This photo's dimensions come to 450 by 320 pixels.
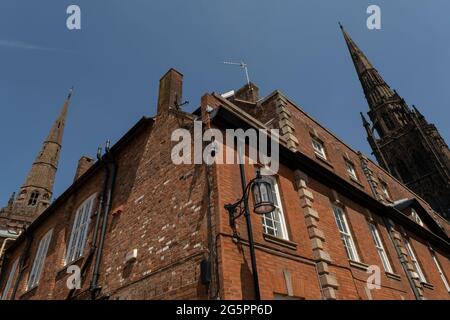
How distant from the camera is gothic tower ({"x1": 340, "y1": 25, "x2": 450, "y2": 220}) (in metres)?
47.7

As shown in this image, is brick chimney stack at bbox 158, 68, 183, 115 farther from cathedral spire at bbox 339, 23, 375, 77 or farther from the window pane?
cathedral spire at bbox 339, 23, 375, 77

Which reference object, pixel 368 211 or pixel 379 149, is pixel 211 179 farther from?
pixel 379 149

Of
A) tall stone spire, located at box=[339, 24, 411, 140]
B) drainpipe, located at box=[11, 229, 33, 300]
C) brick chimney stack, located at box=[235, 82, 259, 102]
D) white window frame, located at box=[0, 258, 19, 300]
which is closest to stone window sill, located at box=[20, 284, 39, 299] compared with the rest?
drainpipe, located at box=[11, 229, 33, 300]

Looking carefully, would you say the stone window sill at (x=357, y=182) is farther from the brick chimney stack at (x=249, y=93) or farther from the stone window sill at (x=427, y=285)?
the brick chimney stack at (x=249, y=93)

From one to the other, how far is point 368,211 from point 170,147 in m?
8.94

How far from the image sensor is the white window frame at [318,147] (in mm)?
13383

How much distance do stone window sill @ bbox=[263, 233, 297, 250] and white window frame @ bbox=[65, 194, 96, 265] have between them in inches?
263

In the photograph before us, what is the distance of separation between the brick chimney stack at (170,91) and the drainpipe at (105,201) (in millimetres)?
2679

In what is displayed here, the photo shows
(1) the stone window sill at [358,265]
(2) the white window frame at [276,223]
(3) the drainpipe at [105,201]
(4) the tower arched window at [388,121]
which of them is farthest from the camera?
(4) the tower arched window at [388,121]

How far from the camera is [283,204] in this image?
880 centimetres

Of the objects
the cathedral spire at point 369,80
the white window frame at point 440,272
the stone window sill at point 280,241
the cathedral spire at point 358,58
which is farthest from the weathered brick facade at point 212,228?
the cathedral spire at point 358,58

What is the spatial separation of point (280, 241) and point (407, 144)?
2222 inches
